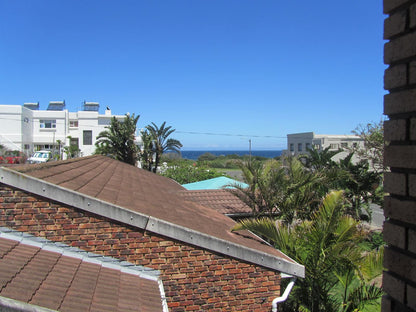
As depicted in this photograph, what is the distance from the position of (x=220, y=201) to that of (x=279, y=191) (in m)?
2.37

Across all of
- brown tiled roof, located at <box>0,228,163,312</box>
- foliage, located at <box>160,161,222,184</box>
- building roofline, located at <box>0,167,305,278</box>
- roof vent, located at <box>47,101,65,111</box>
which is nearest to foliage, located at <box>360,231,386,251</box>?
building roofline, located at <box>0,167,305,278</box>

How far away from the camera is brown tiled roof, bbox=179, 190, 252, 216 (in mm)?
10773

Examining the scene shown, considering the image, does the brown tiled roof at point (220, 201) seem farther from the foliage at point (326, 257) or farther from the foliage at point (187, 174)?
the foliage at point (187, 174)

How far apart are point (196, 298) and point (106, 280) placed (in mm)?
1527

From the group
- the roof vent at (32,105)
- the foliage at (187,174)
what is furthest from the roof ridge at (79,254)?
the roof vent at (32,105)

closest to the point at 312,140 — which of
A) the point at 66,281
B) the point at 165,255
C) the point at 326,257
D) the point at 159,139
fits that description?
the point at 159,139

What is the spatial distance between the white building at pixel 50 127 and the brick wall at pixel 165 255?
46051 mm

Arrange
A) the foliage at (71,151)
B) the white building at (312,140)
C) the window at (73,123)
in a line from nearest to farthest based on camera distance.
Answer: the foliage at (71,151) → the window at (73,123) → the white building at (312,140)

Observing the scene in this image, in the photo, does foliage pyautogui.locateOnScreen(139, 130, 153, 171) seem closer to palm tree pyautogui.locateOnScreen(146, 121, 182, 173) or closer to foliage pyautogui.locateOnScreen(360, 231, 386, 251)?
palm tree pyautogui.locateOnScreen(146, 121, 182, 173)

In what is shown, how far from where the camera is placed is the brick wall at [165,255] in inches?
186

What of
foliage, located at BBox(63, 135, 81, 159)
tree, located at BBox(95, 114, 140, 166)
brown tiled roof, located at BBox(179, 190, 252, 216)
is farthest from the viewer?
foliage, located at BBox(63, 135, 81, 159)

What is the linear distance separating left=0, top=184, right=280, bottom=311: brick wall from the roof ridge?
0.20 feet

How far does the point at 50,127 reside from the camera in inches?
2076

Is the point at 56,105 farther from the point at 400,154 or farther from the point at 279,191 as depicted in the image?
the point at 400,154
